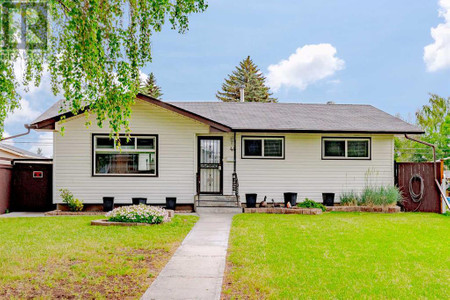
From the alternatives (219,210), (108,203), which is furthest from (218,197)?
(108,203)

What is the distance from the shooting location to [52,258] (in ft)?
19.3

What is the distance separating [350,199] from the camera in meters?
13.1

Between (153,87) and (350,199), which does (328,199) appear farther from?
(153,87)

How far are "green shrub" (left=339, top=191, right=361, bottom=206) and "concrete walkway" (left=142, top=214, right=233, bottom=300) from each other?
6286mm

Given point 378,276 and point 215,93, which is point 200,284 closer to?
point 378,276

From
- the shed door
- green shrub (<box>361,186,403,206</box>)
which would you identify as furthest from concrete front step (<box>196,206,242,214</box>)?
the shed door

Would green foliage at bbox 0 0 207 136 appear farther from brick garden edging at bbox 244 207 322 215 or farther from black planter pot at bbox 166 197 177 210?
brick garden edging at bbox 244 207 322 215

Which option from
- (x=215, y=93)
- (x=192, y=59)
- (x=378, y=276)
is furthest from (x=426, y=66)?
(x=378, y=276)

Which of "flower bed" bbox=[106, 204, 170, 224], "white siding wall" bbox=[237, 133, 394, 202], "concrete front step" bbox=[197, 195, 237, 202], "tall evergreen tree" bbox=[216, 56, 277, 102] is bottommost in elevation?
"flower bed" bbox=[106, 204, 170, 224]

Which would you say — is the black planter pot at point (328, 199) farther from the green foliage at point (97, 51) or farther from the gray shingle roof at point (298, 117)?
the green foliage at point (97, 51)

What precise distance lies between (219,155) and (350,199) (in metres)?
4.74

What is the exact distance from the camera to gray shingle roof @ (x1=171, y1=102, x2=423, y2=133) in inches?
514

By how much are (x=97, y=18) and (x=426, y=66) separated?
29432 millimetres

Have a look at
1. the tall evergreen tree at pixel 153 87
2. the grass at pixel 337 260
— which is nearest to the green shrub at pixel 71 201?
the grass at pixel 337 260
